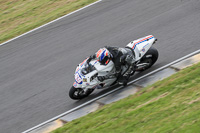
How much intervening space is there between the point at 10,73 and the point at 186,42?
713 centimetres

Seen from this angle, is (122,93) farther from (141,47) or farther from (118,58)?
(141,47)

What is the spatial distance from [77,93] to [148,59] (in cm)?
271

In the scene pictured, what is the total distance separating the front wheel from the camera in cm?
1062

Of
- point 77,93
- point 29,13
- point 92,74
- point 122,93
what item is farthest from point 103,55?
point 29,13

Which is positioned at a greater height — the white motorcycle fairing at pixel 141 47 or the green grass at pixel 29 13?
the green grass at pixel 29 13

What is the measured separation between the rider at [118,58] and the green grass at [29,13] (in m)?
7.14

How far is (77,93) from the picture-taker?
1074 cm

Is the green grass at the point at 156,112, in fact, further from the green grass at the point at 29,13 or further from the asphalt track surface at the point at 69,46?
the green grass at the point at 29,13

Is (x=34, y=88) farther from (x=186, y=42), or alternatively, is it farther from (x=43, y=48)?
(x=186, y=42)

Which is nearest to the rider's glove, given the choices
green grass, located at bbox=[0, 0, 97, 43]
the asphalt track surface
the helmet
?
the helmet

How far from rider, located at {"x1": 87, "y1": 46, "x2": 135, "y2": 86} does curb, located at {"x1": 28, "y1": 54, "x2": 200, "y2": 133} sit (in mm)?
386

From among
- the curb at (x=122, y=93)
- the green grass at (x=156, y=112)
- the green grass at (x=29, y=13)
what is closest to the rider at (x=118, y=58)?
the curb at (x=122, y=93)

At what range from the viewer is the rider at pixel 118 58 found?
10125 millimetres

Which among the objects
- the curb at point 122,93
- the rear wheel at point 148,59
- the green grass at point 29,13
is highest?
the green grass at point 29,13
